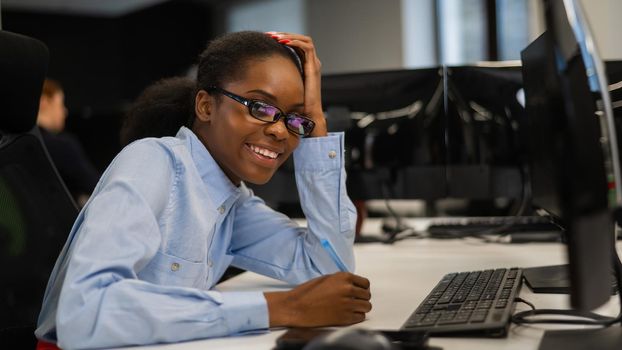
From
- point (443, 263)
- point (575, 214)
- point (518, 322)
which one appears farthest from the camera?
point (443, 263)

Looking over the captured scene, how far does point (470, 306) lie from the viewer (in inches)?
40.9

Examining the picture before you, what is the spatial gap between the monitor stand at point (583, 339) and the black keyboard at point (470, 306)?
0.06 meters

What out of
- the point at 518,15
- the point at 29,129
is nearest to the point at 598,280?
the point at 29,129

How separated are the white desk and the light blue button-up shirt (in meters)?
0.04

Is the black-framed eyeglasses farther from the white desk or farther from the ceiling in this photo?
the ceiling

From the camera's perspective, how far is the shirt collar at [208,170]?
1.23 meters

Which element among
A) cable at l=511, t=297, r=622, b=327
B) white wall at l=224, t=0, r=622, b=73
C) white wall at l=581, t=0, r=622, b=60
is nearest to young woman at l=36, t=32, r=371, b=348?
cable at l=511, t=297, r=622, b=327

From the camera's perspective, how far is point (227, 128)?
4.19 ft

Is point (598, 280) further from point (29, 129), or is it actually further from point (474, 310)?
point (29, 129)

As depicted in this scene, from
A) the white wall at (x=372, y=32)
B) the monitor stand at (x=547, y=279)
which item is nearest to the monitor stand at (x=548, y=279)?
the monitor stand at (x=547, y=279)

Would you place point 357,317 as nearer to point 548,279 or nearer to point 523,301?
point 523,301

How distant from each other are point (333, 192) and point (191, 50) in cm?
605

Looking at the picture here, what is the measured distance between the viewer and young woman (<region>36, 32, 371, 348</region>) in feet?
3.05

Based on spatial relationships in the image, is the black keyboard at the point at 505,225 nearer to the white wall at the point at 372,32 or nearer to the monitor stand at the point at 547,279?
the monitor stand at the point at 547,279
